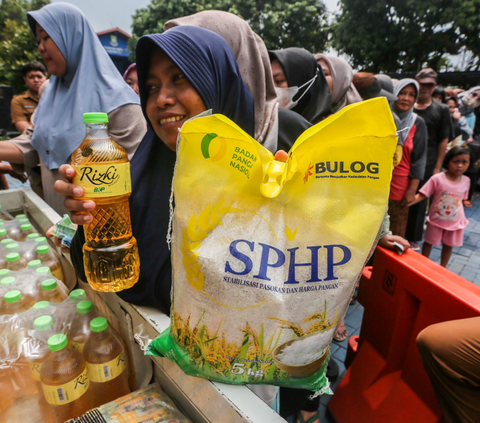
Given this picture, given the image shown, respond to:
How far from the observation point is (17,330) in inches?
51.1

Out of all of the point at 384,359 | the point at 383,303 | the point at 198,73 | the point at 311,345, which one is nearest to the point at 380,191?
the point at 311,345

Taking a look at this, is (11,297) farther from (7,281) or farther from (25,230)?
(25,230)

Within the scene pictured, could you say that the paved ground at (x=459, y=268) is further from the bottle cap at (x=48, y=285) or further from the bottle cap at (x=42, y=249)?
the bottle cap at (x=42, y=249)

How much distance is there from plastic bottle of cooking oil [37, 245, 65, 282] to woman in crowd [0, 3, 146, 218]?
2.38 ft

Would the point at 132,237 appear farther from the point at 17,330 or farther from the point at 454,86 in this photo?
the point at 454,86

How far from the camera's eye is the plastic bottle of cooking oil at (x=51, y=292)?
1463 millimetres

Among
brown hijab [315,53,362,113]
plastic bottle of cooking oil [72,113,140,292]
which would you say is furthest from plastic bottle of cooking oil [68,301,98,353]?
brown hijab [315,53,362,113]

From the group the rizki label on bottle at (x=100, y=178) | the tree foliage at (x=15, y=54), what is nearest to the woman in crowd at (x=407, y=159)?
the rizki label on bottle at (x=100, y=178)

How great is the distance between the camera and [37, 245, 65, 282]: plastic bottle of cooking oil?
72.3 inches

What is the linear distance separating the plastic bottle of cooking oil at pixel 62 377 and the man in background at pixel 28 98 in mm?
5177

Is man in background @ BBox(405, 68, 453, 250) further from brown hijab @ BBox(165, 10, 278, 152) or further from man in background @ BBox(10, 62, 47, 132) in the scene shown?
man in background @ BBox(10, 62, 47, 132)

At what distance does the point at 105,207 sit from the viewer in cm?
142

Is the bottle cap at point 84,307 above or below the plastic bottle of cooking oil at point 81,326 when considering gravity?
above

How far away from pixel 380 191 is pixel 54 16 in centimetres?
258
